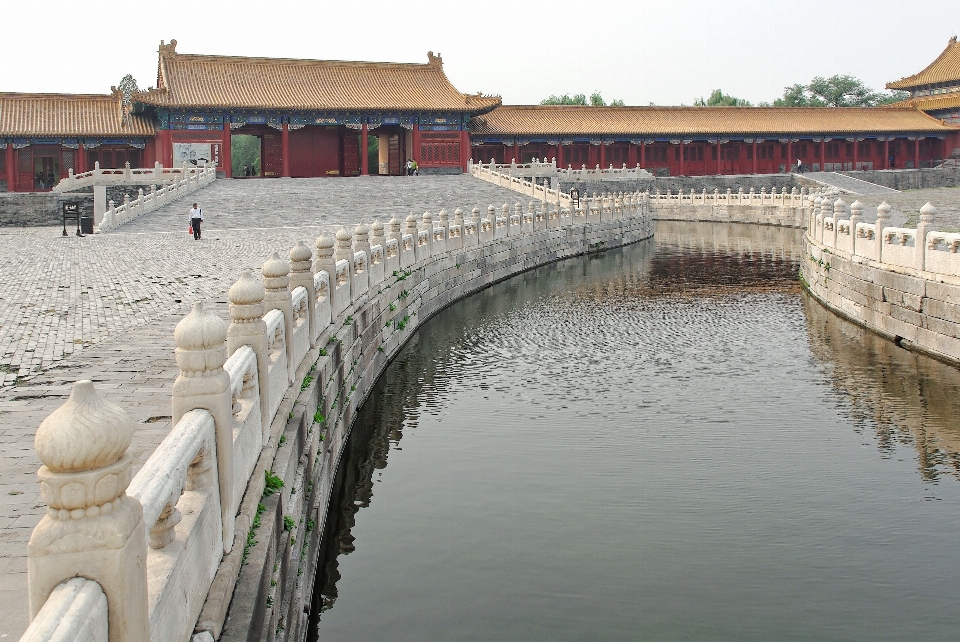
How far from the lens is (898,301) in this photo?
15984 mm

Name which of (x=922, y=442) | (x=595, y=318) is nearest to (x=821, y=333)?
(x=595, y=318)

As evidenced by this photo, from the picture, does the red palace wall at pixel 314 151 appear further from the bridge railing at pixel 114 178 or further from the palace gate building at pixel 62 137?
the bridge railing at pixel 114 178

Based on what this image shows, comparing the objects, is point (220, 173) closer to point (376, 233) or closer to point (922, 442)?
point (376, 233)

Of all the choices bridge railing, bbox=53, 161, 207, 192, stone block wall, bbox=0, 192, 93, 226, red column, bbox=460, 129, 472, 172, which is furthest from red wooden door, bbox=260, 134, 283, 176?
stone block wall, bbox=0, 192, 93, 226

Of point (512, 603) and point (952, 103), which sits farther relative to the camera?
point (952, 103)

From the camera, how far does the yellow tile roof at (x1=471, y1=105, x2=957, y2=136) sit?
54031 millimetres

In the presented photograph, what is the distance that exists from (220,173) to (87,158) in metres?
5.91

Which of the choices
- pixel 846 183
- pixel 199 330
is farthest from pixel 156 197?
pixel 846 183

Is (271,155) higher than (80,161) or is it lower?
higher

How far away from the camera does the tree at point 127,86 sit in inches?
1779

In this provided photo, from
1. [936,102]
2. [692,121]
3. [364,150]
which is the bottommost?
[364,150]

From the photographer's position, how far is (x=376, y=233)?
55.0 ft

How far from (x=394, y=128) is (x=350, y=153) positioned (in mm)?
2558

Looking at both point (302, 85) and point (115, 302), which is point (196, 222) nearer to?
point (115, 302)
